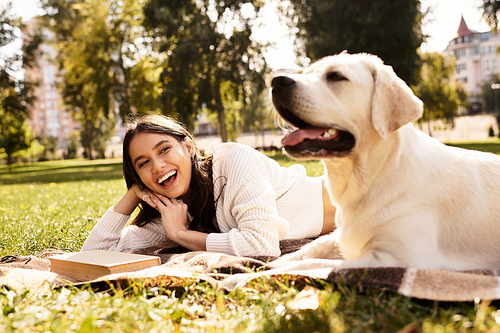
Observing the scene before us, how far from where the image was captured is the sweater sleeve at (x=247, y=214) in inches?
134

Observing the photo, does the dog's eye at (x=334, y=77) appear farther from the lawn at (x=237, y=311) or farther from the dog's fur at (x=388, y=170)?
the lawn at (x=237, y=311)

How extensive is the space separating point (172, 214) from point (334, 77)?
2.02 m

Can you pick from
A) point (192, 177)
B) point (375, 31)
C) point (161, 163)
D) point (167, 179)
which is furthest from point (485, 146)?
point (161, 163)

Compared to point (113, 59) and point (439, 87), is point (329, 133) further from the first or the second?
point (439, 87)

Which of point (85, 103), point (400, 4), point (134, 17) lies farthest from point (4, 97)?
point (400, 4)

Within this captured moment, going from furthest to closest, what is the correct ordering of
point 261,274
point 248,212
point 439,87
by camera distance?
point 439,87 < point 248,212 < point 261,274

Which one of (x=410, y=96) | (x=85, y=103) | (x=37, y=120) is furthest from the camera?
(x=37, y=120)

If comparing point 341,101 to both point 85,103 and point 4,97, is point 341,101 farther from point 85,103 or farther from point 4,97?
point 85,103

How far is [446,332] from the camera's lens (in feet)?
5.54

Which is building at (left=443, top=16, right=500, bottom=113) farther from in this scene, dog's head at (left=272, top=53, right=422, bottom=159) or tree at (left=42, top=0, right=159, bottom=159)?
dog's head at (left=272, top=53, right=422, bottom=159)

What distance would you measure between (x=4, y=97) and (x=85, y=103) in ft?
43.8

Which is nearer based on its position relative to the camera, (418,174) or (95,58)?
(418,174)

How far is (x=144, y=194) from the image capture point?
407 cm

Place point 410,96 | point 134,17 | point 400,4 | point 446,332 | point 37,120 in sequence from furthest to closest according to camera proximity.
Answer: point 37,120 → point 134,17 → point 400,4 → point 410,96 → point 446,332
